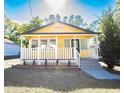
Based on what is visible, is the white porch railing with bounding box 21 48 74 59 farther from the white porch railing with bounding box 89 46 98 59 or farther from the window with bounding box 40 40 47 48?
the white porch railing with bounding box 89 46 98 59

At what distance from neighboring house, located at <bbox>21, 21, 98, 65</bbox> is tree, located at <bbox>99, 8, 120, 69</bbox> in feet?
0.91

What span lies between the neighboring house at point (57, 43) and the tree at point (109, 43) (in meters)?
0.28

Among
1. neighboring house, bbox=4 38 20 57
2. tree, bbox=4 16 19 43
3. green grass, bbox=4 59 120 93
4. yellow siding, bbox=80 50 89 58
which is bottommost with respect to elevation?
green grass, bbox=4 59 120 93

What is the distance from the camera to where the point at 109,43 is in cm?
545

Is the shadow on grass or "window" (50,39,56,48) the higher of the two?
"window" (50,39,56,48)

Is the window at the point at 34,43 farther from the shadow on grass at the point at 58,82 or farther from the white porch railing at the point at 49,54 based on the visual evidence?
the shadow on grass at the point at 58,82

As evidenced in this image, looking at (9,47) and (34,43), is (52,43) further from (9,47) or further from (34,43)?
(9,47)

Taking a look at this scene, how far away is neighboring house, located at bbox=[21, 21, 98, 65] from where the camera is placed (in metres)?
5.61

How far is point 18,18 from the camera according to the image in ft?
11.5

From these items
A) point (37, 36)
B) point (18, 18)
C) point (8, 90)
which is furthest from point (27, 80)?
point (37, 36)

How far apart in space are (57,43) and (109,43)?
145 cm

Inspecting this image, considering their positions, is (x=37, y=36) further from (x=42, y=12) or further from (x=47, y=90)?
(x=47, y=90)

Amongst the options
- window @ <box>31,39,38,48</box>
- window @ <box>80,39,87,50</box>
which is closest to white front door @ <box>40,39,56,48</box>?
window @ <box>31,39,38,48</box>
